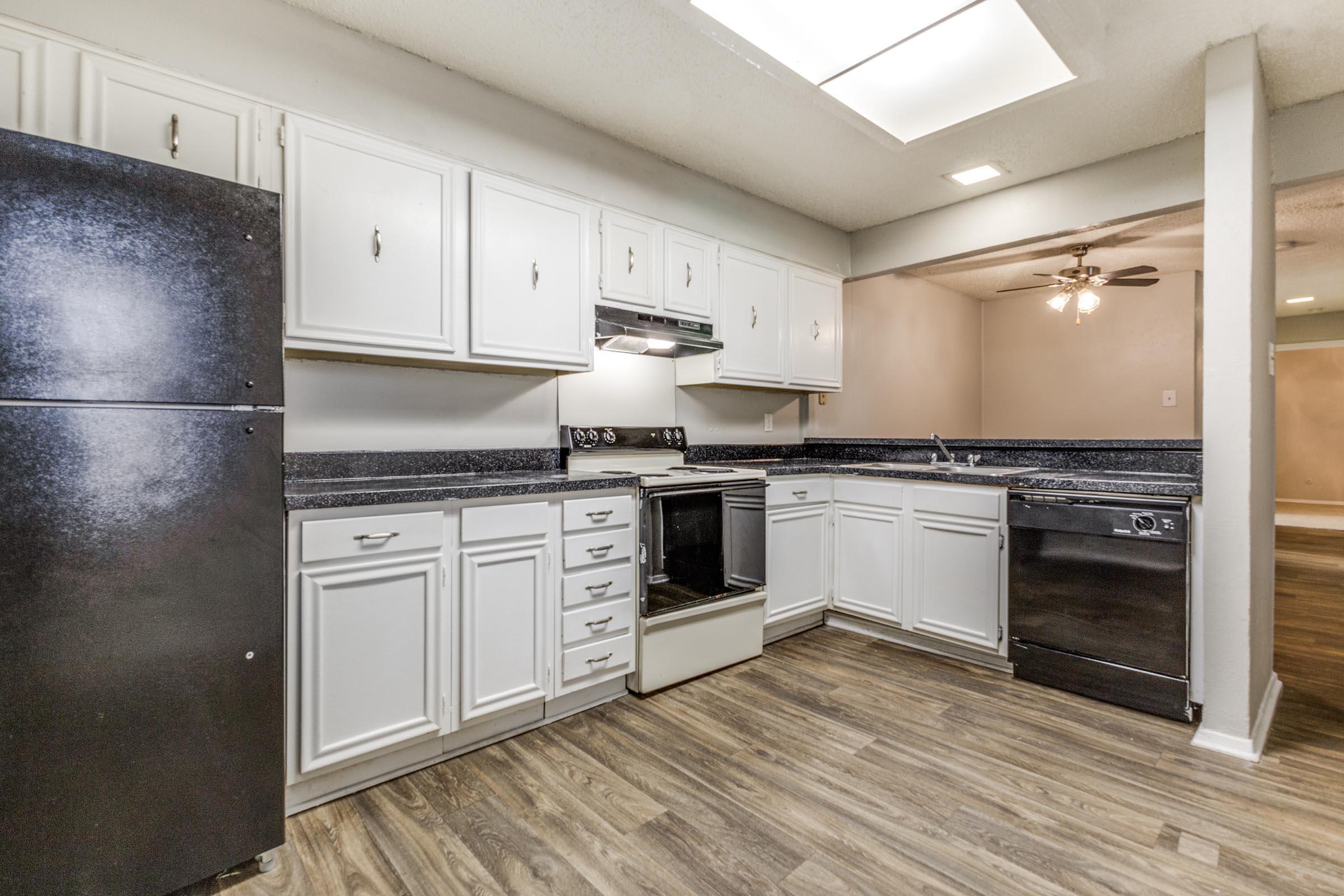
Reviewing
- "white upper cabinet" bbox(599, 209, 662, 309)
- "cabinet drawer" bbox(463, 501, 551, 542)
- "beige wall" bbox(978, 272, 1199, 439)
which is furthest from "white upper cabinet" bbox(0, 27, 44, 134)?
"beige wall" bbox(978, 272, 1199, 439)

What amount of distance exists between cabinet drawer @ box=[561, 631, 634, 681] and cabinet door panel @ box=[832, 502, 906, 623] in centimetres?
137

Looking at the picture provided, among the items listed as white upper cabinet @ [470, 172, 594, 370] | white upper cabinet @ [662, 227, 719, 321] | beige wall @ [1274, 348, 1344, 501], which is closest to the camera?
white upper cabinet @ [470, 172, 594, 370]

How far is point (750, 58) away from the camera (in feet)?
6.86

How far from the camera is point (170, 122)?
1.81 metres

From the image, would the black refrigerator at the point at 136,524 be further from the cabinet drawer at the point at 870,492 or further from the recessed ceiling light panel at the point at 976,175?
the recessed ceiling light panel at the point at 976,175

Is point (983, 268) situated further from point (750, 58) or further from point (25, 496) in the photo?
point (25, 496)

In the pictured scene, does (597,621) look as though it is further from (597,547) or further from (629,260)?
(629,260)

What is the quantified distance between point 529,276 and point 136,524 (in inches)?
61.6

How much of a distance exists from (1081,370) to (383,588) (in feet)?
20.9

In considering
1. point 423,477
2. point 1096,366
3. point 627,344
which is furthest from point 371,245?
point 1096,366

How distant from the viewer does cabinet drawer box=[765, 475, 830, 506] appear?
3074 mm

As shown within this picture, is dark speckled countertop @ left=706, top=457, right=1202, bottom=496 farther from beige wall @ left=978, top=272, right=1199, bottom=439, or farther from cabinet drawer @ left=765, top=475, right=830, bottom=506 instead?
beige wall @ left=978, top=272, right=1199, bottom=439

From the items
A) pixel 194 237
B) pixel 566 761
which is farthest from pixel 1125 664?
pixel 194 237

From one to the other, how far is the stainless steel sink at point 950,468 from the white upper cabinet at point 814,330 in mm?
639
